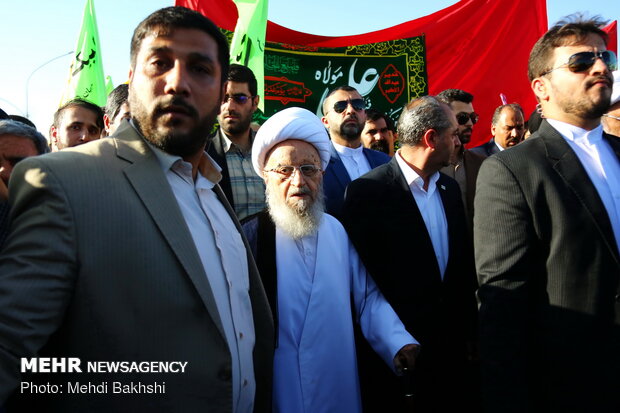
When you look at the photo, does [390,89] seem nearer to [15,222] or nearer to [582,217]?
[582,217]

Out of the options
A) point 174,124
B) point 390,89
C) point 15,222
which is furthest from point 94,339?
point 390,89

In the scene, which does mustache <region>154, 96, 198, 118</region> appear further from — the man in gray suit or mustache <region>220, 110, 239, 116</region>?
mustache <region>220, 110, 239, 116</region>

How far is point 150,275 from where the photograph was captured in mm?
1437

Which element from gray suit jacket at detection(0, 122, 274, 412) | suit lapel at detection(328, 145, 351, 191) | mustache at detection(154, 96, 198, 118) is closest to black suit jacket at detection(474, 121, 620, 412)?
gray suit jacket at detection(0, 122, 274, 412)

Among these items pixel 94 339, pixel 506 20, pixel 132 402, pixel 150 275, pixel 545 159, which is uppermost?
pixel 506 20

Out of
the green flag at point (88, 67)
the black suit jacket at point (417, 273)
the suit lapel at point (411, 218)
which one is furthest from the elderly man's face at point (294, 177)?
the green flag at point (88, 67)

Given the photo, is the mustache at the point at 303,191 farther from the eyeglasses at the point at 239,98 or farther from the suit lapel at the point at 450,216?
the eyeglasses at the point at 239,98

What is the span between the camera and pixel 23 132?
261 cm

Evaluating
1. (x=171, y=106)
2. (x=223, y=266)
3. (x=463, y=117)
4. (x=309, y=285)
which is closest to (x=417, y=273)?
(x=309, y=285)

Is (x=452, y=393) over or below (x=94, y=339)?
below

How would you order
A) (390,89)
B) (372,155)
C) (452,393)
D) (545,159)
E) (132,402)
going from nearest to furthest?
(132,402) → (545,159) → (452,393) → (372,155) → (390,89)

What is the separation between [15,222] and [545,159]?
201 cm

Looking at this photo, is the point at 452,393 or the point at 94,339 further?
the point at 452,393

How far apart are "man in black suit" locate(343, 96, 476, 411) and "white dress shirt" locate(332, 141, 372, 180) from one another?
104 centimetres
